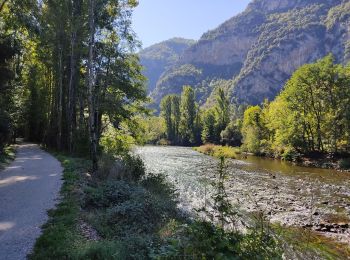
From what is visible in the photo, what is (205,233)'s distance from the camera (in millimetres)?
5641

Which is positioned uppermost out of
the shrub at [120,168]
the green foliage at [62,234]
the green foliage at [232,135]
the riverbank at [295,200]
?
the green foliage at [232,135]

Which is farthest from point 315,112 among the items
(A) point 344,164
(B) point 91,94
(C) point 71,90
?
(B) point 91,94

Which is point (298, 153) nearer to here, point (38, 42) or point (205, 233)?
point (38, 42)

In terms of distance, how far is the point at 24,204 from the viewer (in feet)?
37.1

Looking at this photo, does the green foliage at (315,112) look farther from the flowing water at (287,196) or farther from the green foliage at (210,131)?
the green foliage at (210,131)

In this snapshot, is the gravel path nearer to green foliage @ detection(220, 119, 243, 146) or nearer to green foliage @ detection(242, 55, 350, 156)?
green foliage @ detection(242, 55, 350, 156)

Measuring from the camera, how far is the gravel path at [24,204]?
780cm

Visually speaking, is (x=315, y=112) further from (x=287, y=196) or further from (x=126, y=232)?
(x=126, y=232)

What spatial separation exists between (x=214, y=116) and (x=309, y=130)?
41.7 m

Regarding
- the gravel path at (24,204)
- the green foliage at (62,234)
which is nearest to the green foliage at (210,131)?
the gravel path at (24,204)

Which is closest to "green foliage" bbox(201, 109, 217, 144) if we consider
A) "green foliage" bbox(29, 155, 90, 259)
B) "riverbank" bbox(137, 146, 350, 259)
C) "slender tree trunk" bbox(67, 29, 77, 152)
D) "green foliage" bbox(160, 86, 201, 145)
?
"green foliage" bbox(160, 86, 201, 145)

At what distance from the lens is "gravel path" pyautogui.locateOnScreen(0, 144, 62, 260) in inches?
307

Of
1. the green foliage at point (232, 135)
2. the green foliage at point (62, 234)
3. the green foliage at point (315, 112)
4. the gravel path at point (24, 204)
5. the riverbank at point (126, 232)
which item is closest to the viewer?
the riverbank at point (126, 232)

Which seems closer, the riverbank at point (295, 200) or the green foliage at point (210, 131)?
the riverbank at point (295, 200)
